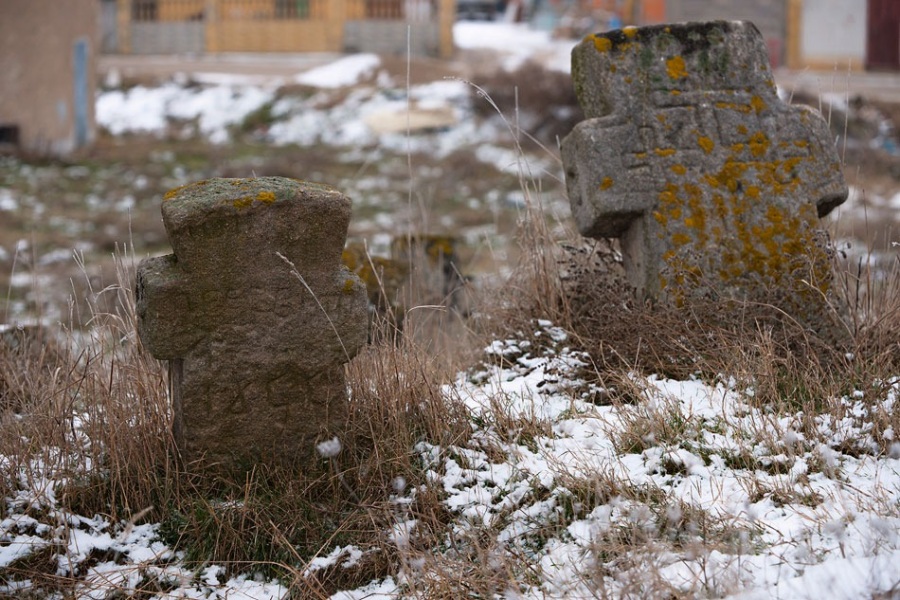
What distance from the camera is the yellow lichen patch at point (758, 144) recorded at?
4305mm

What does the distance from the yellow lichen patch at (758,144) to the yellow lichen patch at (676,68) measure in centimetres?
41

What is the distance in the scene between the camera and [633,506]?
9.90 feet

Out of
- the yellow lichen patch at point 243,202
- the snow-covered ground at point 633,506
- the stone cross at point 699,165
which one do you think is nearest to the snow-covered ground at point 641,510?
the snow-covered ground at point 633,506

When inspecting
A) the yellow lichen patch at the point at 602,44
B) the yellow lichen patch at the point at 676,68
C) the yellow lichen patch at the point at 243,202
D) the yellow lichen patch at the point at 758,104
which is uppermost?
the yellow lichen patch at the point at 602,44

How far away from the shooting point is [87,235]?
9.91 m

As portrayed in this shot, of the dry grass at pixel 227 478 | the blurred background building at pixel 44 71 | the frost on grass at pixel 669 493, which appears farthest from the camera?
the blurred background building at pixel 44 71

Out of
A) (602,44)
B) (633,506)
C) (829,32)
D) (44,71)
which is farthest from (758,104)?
(829,32)

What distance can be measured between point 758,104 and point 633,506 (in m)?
2.18

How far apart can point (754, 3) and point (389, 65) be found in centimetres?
938

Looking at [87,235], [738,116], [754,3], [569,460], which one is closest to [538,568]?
[569,460]

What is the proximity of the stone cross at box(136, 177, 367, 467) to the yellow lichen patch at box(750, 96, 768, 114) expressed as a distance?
2.06 m

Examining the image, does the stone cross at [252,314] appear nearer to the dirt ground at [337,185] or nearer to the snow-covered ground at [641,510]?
the snow-covered ground at [641,510]

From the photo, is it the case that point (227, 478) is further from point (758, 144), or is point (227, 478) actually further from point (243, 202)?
point (758, 144)

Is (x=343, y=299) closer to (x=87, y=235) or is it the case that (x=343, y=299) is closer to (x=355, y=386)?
(x=355, y=386)
